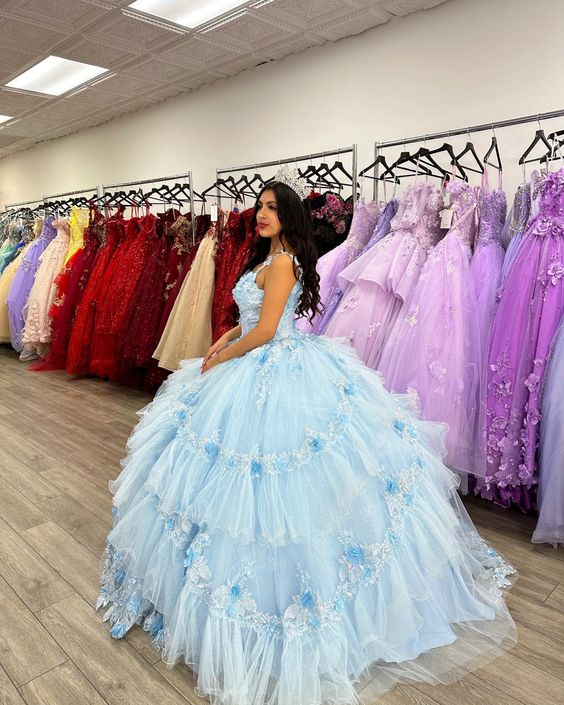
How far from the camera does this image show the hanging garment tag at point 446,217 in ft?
9.23

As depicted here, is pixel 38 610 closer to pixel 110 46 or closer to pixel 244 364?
pixel 244 364

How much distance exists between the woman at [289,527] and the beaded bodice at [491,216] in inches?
51.2

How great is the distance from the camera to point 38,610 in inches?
75.5

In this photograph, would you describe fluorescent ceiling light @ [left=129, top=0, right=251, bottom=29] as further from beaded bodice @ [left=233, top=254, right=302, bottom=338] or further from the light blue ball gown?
the light blue ball gown

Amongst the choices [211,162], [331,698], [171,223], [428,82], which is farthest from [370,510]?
[211,162]

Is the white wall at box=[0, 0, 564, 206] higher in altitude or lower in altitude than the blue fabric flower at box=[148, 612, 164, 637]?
higher

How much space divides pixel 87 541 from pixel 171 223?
9.47 ft

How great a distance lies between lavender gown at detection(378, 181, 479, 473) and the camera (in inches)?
101

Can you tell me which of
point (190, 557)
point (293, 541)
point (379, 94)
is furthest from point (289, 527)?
point (379, 94)

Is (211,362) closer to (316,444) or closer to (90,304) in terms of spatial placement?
(316,444)

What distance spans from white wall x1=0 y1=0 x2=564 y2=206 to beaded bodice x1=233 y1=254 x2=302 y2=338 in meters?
2.10

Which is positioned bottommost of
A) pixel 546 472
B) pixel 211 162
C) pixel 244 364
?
pixel 546 472

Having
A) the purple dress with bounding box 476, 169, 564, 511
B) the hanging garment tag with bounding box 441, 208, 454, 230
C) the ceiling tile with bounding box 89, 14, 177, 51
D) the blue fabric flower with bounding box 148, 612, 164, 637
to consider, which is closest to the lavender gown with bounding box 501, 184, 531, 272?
the purple dress with bounding box 476, 169, 564, 511

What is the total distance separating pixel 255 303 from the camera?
1.88m
